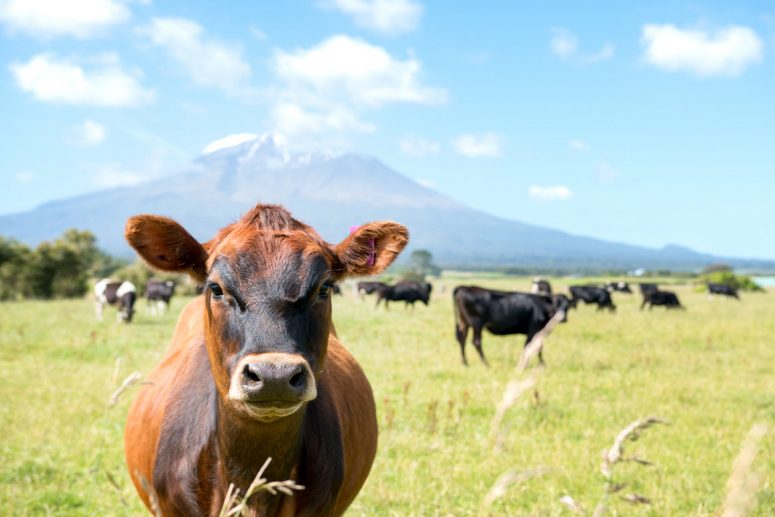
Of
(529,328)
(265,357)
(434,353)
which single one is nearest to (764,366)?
(529,328)

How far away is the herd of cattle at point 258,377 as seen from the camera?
284 centimetres

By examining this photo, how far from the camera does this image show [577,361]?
49.6ft

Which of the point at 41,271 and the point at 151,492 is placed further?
the point at 41,271

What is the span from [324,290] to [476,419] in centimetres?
678

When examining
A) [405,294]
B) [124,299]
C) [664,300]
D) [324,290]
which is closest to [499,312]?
[324,290]

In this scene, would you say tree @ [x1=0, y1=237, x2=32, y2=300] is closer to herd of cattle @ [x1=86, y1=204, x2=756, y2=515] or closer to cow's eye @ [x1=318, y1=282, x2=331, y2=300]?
herd of cattle @ [x1=86, y1=204, x2=756, y2=515]

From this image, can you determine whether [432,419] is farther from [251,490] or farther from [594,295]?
[594,295]

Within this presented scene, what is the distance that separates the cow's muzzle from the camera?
2590 millimetres

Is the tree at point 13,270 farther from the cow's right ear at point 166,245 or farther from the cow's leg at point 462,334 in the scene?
the cow's right ear at point 166,245

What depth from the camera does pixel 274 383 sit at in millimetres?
2584

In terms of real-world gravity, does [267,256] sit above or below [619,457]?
above

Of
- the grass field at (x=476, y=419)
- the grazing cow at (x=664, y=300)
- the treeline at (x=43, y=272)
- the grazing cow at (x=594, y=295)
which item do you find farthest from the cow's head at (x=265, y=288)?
the treeline at (x=43, y=272)

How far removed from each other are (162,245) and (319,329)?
0.96m

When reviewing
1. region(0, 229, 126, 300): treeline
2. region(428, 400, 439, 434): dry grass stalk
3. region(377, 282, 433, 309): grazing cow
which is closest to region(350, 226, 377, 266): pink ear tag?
region(428, 400, 439, 434): dry grass stalk
